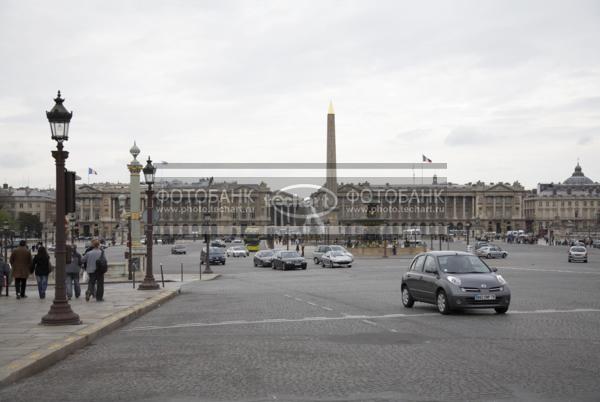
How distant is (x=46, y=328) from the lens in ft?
47.3

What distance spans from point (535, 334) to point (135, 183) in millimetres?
35771

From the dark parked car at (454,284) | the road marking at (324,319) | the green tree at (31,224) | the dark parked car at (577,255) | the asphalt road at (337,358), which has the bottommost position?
the dark parked car at (577,255)

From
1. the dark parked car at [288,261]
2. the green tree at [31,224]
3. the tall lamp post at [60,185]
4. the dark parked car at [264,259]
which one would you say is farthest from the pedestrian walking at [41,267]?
the green tree at [31,224]

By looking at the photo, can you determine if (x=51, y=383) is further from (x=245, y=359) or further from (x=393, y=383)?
(x=393, y=383)

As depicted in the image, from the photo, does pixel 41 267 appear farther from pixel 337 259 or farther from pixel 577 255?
pixel 577 255

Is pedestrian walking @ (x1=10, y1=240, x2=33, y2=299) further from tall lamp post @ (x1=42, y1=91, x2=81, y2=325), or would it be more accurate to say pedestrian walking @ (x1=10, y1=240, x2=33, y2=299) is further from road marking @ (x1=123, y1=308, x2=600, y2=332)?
road marking @ (x1=123, y1=308, x2=600, y2=332)

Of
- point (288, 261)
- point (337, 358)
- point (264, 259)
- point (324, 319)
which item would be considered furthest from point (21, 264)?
point (264, 259)

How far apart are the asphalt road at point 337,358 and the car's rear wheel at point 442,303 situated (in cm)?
22

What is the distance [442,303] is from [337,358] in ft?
23.7

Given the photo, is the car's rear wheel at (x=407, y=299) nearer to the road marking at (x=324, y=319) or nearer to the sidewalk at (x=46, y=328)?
the road marking at (x=324, y=319)

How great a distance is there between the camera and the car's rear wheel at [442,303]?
58.2 feet

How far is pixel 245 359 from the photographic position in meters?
11.3

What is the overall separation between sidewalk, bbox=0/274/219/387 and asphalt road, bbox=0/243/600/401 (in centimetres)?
21

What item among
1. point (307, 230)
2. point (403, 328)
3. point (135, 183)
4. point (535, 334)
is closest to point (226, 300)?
point (403, 328)
